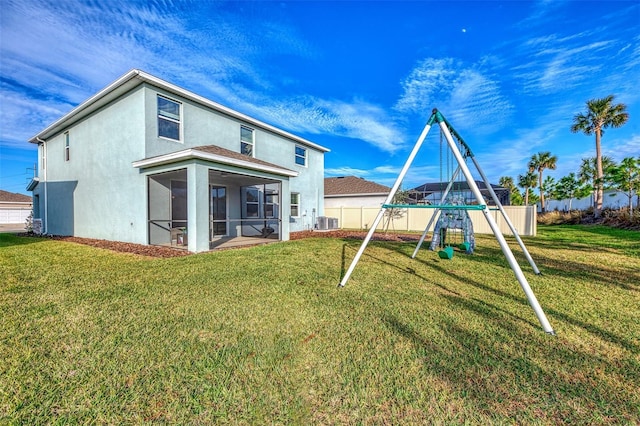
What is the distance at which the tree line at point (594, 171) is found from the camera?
1895cm

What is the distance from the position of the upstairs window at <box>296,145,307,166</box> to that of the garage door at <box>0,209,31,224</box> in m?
29.9

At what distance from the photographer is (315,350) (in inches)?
103

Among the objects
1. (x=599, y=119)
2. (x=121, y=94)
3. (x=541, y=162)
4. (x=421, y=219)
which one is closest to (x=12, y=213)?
(x=121, y=94)

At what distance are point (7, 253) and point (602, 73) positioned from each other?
22.1 metres

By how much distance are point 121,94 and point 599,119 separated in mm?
35214

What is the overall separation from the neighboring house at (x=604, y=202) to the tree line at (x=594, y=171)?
2.74ft

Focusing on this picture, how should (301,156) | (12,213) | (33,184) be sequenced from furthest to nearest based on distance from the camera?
1. (12,213)
2. (33,184)
3. (301,156)

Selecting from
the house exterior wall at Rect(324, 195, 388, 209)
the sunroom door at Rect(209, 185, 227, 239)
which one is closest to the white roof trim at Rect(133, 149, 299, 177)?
the sunroom door at Rect(209, 185, 227, 239)

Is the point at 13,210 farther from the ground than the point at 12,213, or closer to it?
farther from the ground

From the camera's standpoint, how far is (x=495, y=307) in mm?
3758

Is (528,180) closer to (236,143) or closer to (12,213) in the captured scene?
(236,143)

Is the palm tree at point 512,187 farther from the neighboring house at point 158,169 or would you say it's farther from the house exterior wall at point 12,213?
the house exterior wall at point 12,213

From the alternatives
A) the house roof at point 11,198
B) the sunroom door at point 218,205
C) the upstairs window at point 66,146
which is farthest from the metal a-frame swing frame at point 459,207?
the house roof at point 11,198

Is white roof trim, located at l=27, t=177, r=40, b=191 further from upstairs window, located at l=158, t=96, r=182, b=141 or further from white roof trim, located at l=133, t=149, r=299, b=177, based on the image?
white roof trim, located at l=133, t=149, r=299, b=177
